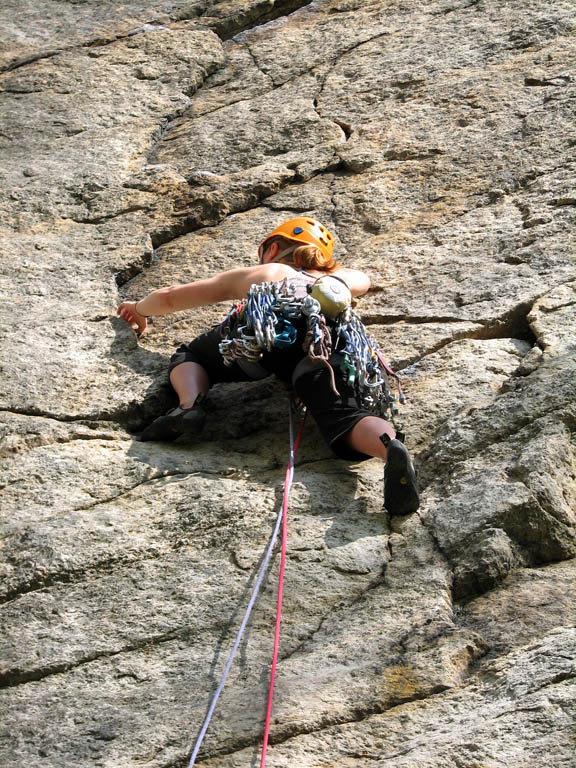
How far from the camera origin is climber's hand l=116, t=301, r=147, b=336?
3934 mm

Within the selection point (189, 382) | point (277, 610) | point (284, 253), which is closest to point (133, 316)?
point (189, 382)

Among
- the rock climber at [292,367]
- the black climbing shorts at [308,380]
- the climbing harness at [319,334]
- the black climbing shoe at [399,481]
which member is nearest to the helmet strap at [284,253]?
the rock climber at [292,367]

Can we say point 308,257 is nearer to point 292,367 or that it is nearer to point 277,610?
point 292,367

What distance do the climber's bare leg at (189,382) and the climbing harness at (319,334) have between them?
0.38 ft

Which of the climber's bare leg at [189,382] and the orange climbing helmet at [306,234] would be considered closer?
the climber's bare leg at [189,382]

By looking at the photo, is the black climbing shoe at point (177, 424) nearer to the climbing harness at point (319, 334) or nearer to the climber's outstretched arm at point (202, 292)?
the climbing harness at point (319, 334)

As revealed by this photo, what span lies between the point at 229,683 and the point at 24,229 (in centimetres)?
271

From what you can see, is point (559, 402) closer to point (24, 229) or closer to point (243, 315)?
point (243, 315)

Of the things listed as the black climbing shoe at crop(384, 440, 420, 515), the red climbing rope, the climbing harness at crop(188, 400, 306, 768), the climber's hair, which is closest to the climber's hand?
the climber's hair

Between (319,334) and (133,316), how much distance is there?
0.97 m

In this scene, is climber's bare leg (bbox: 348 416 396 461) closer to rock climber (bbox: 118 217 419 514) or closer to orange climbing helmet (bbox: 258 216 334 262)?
rock climber (bbox: 118 217 419 514)

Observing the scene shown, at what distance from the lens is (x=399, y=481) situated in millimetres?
2904

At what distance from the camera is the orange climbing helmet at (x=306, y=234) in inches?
154

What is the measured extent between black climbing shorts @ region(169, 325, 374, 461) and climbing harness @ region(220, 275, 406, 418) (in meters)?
0.04
